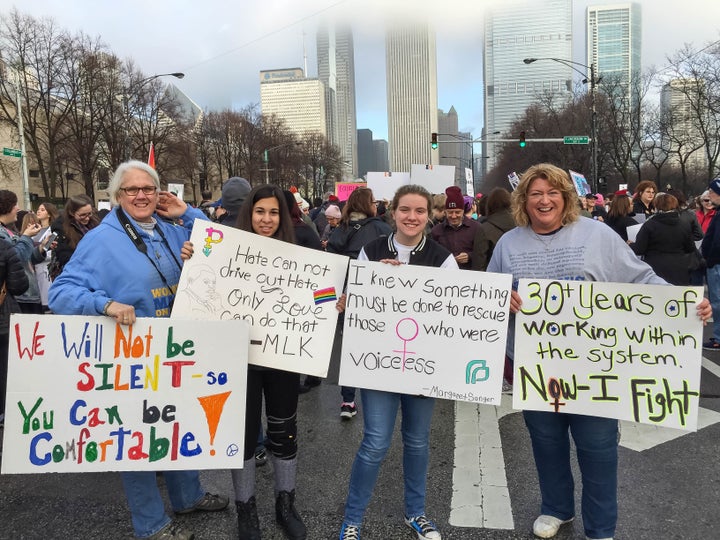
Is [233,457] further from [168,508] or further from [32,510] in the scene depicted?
[32,510]

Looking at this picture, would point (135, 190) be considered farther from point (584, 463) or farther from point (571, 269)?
point (584, 463)

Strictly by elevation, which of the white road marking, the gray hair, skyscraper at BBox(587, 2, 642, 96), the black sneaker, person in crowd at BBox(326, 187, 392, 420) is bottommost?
the white road marking

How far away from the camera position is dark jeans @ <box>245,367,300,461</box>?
2.86m

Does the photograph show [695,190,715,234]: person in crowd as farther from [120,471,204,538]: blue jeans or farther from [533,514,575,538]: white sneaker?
[120,471,204,538]: blue jeans

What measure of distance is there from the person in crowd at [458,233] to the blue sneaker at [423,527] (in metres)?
2.89

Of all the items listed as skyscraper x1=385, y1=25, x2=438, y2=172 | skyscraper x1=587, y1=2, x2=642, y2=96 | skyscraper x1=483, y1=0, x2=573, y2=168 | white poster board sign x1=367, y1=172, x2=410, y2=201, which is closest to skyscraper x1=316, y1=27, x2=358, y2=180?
skyscraper x1=385, y1=25, x2=438, y2=172

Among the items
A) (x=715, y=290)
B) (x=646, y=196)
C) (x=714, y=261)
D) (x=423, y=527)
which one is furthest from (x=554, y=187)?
(x=646, y=196)

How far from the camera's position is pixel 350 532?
2770 mm

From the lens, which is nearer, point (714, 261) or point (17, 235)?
point (17, 235)

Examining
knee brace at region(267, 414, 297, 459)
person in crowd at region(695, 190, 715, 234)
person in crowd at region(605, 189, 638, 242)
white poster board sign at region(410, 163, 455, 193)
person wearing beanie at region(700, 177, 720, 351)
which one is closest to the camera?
knee brace at region(267, 414, 297, 459)

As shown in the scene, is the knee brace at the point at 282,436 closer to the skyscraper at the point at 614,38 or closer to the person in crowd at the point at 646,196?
the person in crowd at the point at 646,196

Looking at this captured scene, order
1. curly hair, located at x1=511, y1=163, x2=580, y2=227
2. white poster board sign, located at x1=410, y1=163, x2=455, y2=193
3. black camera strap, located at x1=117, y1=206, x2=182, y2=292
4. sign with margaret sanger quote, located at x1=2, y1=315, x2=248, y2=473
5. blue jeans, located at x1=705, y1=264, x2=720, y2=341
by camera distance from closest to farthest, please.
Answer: sign with margaret sanger quote, located at x1=2, y1=315, x2=248, y2=473, curly hair, located at x1=511, y1=163, x2=580, y2=227, black camera strap, located at x1=117, y1=206, x2=182, y2=292, blue jeans, located at x1=705, y1=264, x2=720, y2=341, white poster board sign, located at x1=410, y1=163, x2=455, y2=193

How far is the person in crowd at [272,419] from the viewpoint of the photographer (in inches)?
112

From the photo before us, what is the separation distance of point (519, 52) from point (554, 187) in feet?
243
